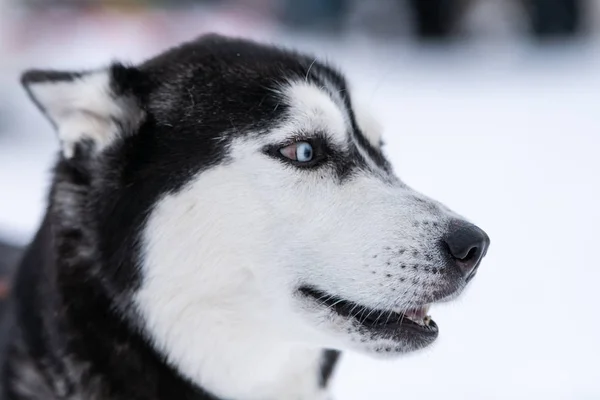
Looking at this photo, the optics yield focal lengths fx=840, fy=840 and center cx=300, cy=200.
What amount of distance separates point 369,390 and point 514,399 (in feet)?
1.16

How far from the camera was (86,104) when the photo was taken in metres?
1.46

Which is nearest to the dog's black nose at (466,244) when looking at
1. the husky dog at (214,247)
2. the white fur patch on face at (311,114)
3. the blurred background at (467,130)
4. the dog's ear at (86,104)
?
the husky dog at (214,247)

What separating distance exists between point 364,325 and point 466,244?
0.69 feet

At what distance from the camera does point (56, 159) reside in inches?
61.1

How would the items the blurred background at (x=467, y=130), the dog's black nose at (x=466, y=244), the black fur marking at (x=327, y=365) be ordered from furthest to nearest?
the blurred background at (x=467, y=130) < the black fur marking at (x=327, y=365) < the dog's black nose at (x=466, y=244)

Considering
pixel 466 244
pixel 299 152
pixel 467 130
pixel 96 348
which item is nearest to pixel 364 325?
pixel 466 244

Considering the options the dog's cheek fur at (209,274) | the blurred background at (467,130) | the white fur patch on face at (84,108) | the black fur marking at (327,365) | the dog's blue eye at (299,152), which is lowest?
the blurred background at (467,130)

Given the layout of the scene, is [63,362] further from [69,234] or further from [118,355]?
[69,234]

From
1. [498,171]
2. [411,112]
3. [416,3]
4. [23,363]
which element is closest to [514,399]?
[23,363]

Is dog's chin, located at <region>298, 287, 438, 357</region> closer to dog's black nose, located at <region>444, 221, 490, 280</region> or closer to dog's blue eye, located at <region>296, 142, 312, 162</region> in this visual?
dog's black nose, located at <region>444, 221, 490, 280</region>

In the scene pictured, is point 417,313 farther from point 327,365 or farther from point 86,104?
point 86,104

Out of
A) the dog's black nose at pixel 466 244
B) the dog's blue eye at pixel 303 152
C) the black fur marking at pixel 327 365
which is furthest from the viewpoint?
the black fur marking at pixel 327 365

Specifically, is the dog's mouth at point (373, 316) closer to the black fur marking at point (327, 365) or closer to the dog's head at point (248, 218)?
the dog's head at point (248, 218)

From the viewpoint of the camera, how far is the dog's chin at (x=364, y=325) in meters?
1.37
